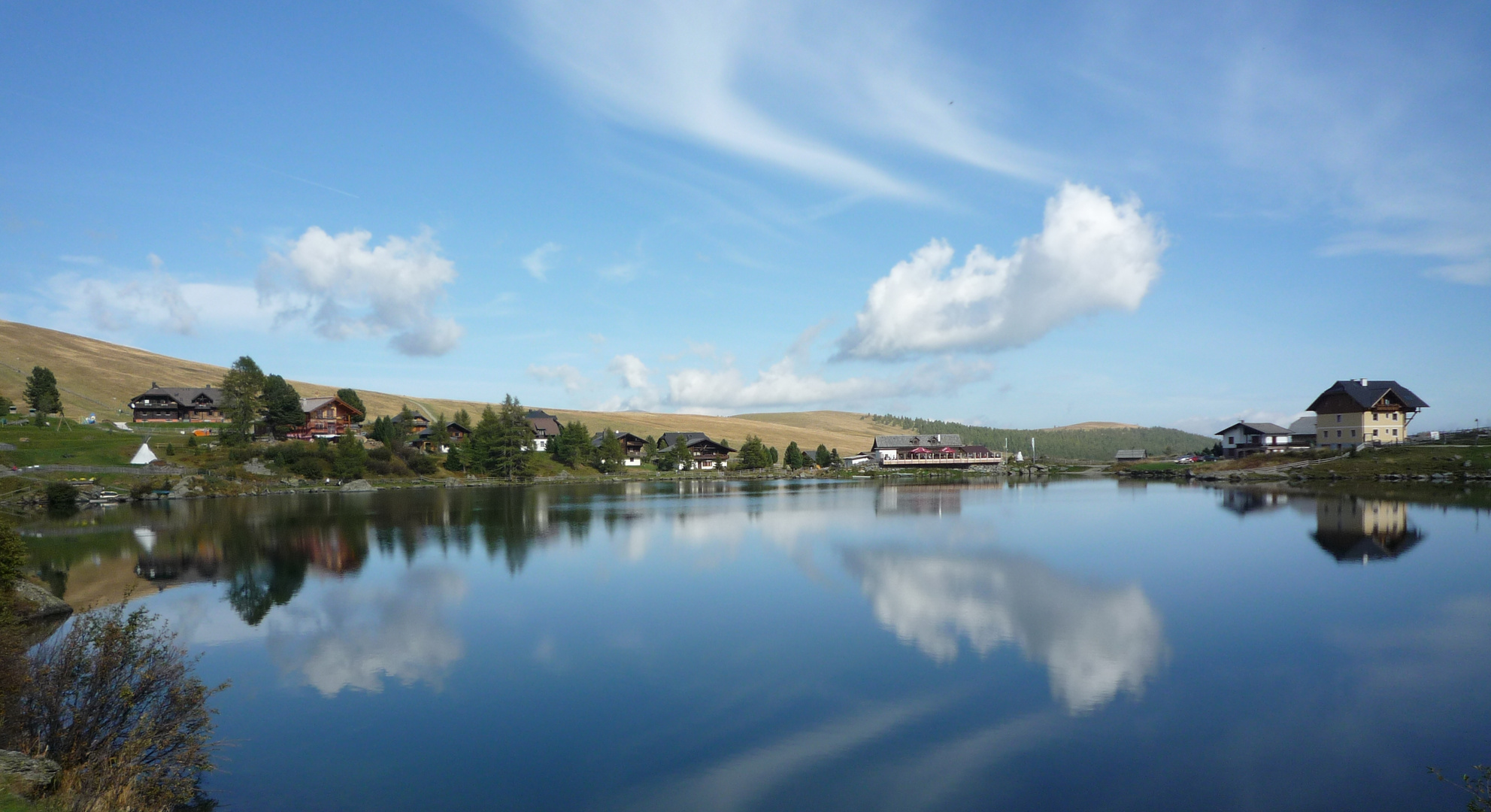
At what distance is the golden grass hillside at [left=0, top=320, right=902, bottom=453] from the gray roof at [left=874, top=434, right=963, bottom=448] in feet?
100

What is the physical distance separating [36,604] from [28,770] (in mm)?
14284

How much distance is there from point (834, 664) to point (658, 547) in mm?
17781

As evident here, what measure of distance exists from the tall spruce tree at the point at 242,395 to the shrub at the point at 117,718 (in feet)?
245

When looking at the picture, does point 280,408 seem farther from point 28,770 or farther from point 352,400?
point 28,770

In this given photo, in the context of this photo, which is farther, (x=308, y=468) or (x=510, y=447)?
(x=510, y=447)

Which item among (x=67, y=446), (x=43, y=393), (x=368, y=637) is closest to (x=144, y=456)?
(x=67, y=446)

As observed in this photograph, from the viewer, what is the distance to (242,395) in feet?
246

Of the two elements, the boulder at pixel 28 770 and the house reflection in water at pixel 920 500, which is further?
the house reflection in water at pixel 920 500

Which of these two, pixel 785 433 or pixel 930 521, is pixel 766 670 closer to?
pixel 930 521

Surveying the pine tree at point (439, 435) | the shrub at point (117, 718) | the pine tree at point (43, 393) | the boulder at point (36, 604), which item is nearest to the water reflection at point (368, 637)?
the shrub at point (117, 718)

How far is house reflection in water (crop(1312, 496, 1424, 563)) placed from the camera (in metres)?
26.9

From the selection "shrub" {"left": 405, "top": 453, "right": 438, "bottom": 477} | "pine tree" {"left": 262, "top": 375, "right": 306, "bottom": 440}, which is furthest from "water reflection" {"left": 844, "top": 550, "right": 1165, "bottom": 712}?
"pine tree" {"left": 262, "top": 375, "right": 306, "bottom": 440}

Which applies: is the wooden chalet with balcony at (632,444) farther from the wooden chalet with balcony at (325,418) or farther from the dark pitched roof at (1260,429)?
the dark pitched roof at (1260,429)

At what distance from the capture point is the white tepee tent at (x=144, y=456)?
6519cm
